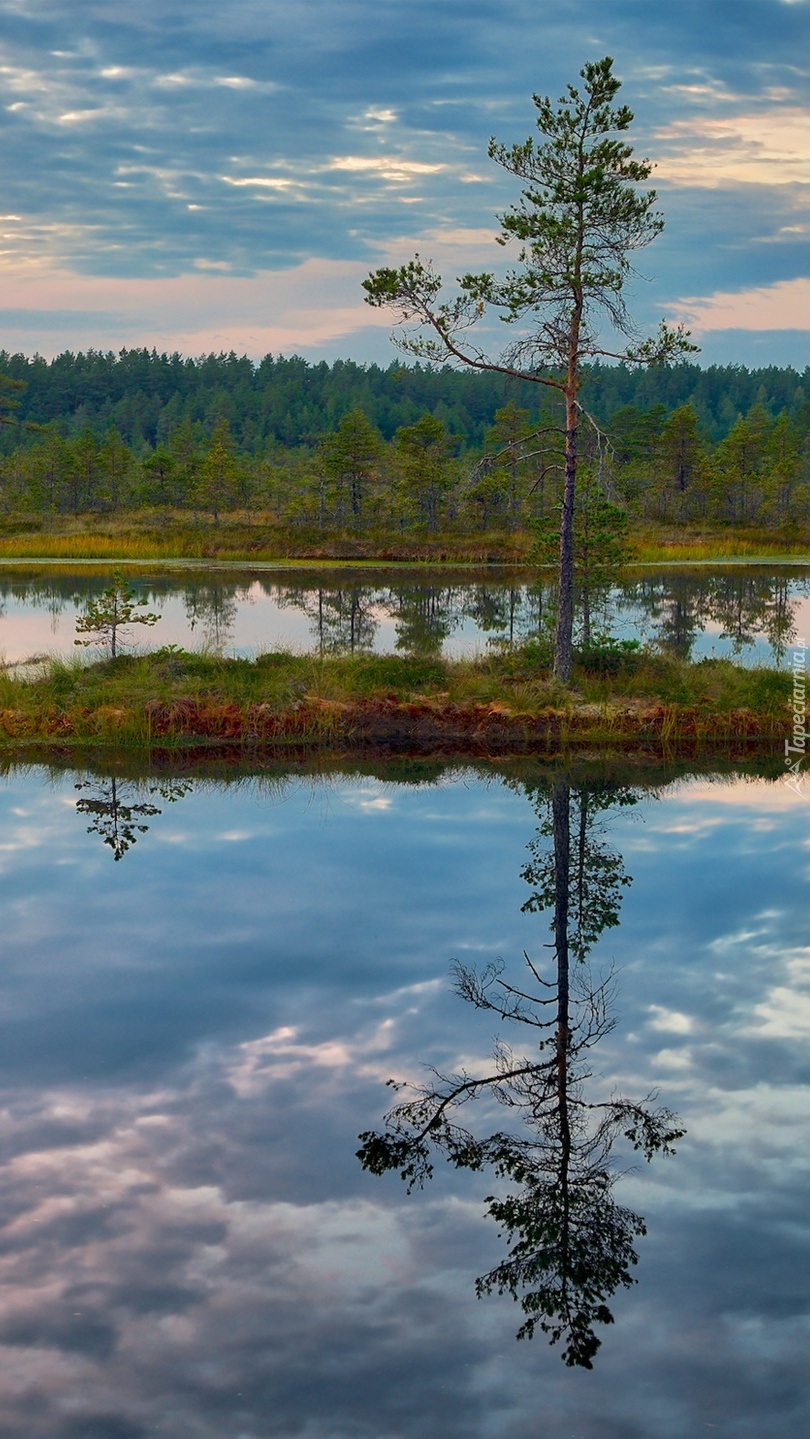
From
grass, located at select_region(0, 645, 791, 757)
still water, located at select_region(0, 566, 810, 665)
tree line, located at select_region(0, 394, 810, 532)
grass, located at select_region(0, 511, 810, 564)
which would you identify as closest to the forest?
tree line, located at select_region(0, 394, 810, 532)

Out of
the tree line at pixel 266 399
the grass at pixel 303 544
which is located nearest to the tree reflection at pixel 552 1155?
the grass at pixel 303 544

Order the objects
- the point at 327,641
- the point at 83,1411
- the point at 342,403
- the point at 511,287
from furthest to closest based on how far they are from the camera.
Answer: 1. the point at 342,403
2. the point at 327,641
3. the point at 511,287
4. the point at 83,1411

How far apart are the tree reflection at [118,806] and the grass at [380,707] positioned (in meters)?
1.95

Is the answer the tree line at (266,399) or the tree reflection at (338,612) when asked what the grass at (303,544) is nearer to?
the tree reflection at (338,612)

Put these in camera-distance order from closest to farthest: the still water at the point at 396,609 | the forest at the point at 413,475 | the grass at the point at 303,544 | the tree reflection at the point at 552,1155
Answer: the tree reflection at the point at 552,1155 → the still water at the point at 396,609 → the grass at the point at 303,544 → the forest at the point at 413,475

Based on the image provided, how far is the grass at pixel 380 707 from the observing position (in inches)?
802

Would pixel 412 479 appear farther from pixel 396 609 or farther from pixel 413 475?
pixel 396 609

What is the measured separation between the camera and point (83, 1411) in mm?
5828

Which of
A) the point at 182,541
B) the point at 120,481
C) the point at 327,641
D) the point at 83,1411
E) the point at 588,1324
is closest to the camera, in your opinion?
the point at 83,1411

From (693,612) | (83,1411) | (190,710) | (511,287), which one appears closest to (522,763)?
(190,710)

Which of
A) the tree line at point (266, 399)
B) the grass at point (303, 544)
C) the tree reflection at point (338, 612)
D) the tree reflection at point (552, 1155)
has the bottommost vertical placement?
the tree reflection at point (552, 1155)

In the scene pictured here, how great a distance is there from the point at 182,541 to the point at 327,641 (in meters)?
35.4

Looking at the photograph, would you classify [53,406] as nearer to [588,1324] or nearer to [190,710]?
[190,710]

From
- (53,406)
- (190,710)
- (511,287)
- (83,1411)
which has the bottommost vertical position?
(83,1411)
